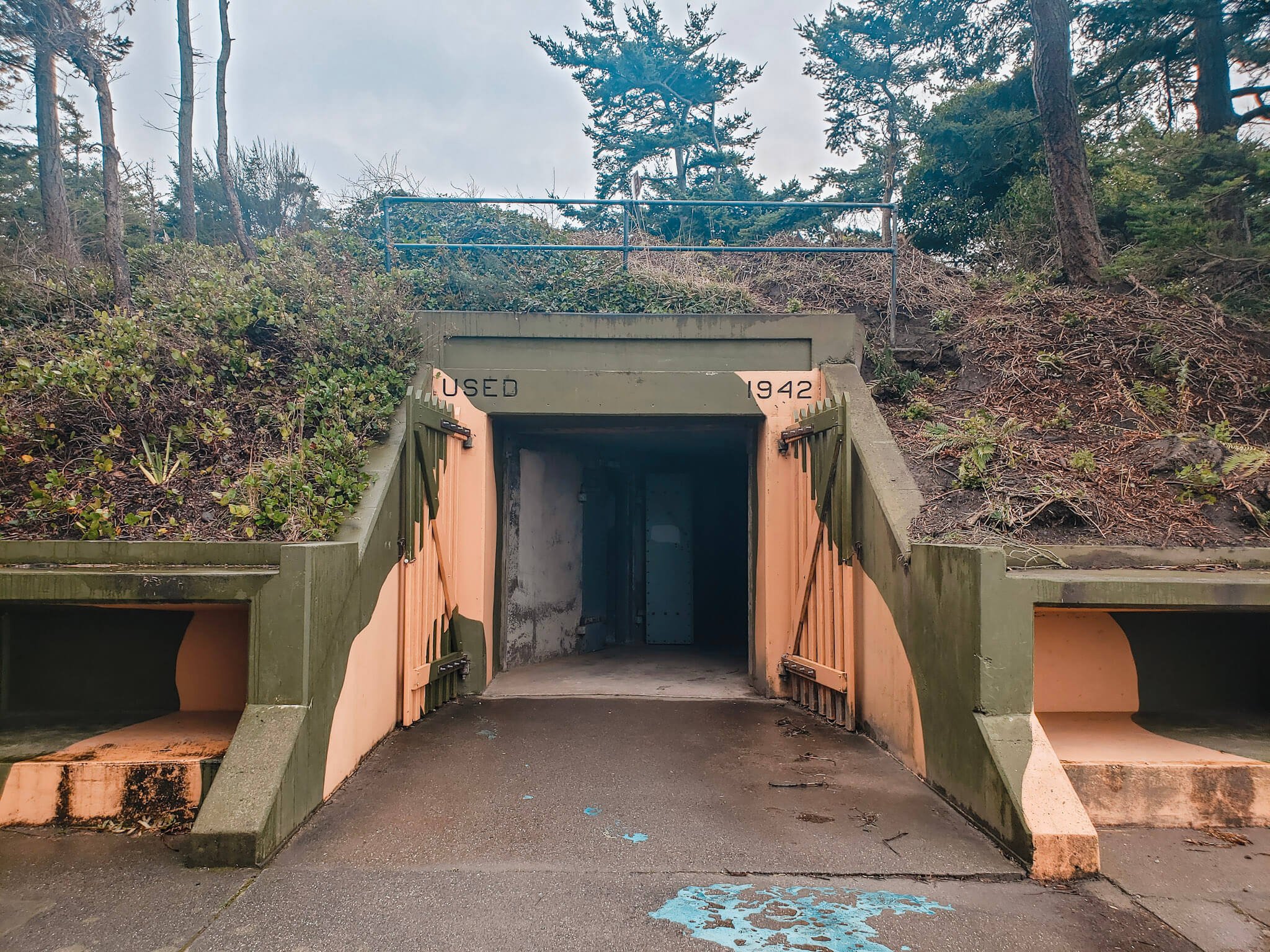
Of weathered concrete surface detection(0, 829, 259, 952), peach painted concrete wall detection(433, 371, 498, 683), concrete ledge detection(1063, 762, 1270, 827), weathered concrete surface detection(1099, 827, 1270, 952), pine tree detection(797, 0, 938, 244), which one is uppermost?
pine tree detection(797, 0, 938, 244)

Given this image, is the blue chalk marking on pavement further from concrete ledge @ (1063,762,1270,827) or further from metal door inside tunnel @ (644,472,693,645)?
metal door inside tunnel @ (644,472,693,645)

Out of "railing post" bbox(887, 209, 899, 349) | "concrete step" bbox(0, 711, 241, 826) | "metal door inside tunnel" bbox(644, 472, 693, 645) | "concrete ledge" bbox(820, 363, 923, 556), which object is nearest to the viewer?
"concrete step" bbox(0, 711, 241, 826)

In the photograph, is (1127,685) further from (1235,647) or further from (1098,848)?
(1098,848)

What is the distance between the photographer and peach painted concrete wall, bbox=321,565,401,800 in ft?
13.6

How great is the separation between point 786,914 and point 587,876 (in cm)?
84

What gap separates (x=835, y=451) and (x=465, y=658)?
3.36 m

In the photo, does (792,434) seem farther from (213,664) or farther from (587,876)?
(213,664)

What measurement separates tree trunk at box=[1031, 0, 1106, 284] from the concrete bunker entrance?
167 inches

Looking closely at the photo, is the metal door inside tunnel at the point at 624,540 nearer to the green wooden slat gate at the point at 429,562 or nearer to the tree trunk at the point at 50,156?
the green wooden slat gate at the point at 429,562

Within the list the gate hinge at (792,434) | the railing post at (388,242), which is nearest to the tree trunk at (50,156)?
the railing post at (388,242)

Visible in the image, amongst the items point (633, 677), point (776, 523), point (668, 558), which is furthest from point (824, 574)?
point (668, 558)

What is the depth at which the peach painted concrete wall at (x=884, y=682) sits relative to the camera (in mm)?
4441

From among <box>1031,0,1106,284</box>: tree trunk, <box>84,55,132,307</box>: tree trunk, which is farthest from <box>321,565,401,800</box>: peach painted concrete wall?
<box>1031,0,1106,284</box>: tree trunk

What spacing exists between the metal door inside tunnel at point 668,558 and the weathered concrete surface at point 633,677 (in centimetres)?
119
